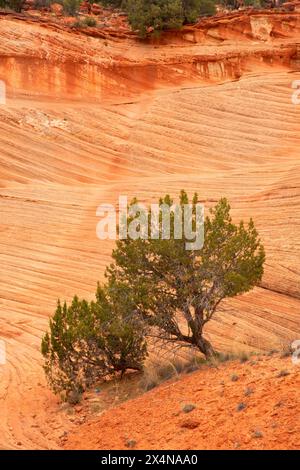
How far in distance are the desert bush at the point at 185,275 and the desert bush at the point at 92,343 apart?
42 centimetres

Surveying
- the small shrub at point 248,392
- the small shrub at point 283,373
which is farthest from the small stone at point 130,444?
the small shrub at point 283,373

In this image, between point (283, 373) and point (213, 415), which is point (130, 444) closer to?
point (213, 415)

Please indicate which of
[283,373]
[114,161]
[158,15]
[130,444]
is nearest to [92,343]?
[130,444]

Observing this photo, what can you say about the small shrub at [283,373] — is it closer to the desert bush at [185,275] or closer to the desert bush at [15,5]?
the desert bush at [185,275]

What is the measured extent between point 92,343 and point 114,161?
54.5 ft

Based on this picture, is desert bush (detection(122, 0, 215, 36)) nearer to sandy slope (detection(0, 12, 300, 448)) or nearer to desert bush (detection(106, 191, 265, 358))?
sandy slope (detection(0, 12, 300, 448))

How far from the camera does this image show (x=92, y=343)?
1564cm

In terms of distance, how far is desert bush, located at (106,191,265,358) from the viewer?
15430 mm

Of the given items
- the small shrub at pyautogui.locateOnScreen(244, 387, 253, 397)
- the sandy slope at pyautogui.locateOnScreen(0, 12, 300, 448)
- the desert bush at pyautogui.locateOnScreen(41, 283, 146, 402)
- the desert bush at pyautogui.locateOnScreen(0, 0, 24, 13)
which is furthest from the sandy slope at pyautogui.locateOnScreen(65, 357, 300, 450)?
the desert bush at pyautogui.locateOnScreen(0, 0, 24, 13)

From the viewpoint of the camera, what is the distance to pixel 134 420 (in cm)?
1280

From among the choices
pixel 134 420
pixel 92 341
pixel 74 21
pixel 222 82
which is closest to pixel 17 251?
pixel 92 341
